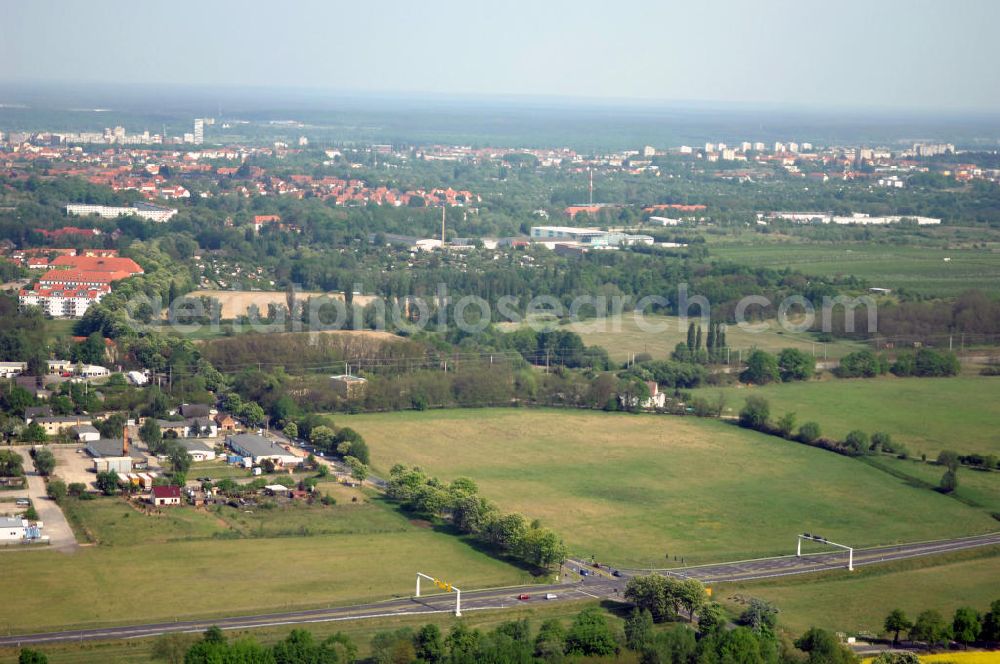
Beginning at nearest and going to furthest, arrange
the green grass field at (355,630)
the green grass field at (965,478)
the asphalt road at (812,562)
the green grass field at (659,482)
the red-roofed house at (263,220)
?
the green grass field at (355,630), the asphalt road at (812,562), the green grass field at (659,482), the green grass field at (965,478), the red-roofed house at (263,220)

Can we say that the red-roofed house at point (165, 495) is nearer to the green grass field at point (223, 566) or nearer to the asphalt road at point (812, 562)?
the green grass field at point (223, 566)

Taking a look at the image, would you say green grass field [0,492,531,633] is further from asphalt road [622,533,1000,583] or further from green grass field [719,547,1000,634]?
green grass field [719,547,1000,634]

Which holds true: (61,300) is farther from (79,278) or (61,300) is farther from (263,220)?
(263,220)

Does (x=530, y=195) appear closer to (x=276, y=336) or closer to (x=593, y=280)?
(x=593, y=280)

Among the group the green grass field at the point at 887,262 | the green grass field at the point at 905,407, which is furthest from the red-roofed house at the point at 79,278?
the green grass field at the point at 887,262

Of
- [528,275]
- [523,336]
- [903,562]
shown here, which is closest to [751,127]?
[528,275]

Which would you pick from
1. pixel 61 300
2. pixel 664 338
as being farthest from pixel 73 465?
pixel 664 338

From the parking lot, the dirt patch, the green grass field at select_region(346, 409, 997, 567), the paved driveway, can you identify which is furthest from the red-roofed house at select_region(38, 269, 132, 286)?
the paved driveway
